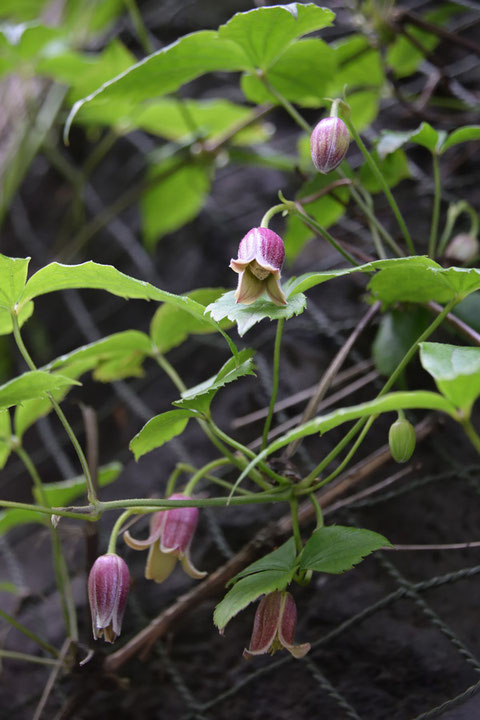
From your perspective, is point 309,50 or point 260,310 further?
point 309,50

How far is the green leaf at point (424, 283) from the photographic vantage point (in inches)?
21.5

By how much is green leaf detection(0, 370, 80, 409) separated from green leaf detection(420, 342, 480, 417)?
11.0 inches

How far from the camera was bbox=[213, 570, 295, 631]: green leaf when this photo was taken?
545 mm

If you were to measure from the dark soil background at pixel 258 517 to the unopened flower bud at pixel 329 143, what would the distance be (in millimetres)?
272

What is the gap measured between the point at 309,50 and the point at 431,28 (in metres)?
0.31

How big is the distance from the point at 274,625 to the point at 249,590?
6 centimetres

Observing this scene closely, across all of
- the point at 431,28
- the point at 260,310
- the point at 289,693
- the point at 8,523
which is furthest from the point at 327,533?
the point at 431,28

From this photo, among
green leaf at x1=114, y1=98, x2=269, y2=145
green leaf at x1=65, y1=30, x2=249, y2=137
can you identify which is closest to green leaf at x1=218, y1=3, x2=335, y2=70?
green leaf at x1=65, y1=30, x2=249, y2=137

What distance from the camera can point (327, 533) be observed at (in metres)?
0.58

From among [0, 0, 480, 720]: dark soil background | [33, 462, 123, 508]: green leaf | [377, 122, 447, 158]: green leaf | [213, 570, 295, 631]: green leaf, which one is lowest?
[0, 0, 480, 720]: dark soil background

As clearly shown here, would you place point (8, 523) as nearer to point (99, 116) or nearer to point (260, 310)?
point (260, 310)

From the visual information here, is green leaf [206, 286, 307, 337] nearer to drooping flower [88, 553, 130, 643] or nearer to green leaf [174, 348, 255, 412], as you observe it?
green leaf [174, 348, 255, 412]

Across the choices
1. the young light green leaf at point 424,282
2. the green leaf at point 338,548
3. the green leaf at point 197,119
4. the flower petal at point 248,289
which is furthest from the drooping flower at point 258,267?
the green leaf at point 197,119

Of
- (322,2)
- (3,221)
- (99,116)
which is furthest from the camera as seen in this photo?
(3,221)
